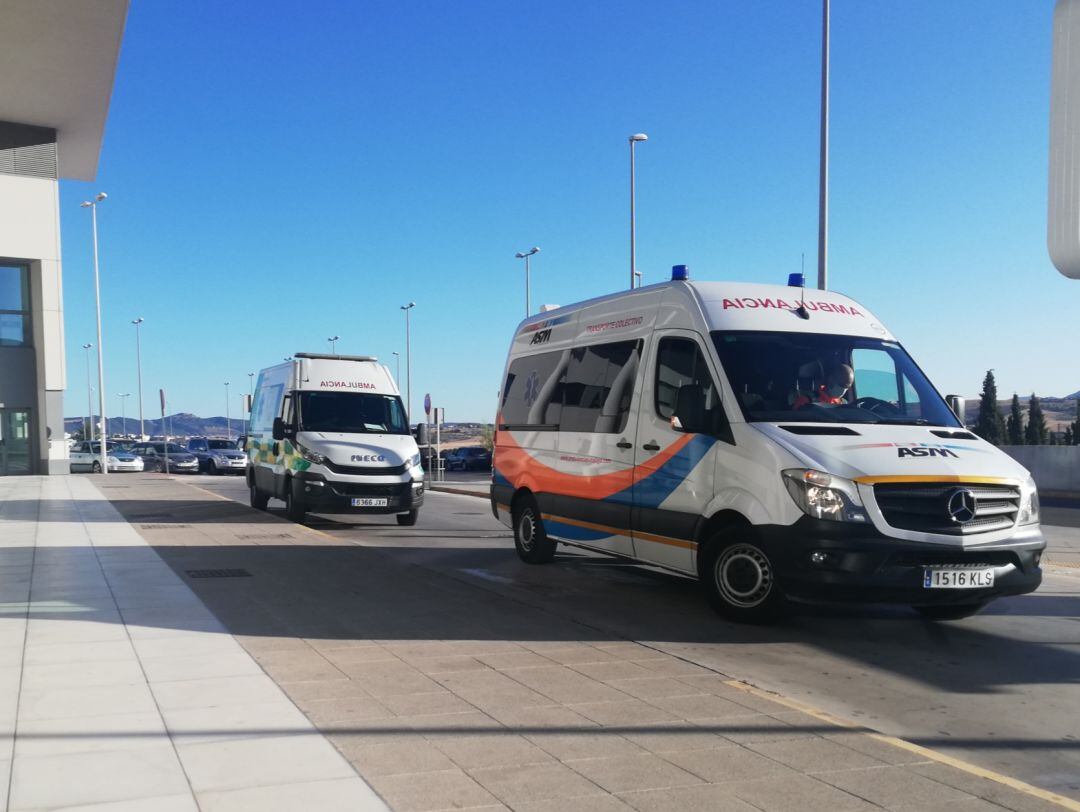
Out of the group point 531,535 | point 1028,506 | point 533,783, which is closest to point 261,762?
point 533,783

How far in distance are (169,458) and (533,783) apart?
4243cm

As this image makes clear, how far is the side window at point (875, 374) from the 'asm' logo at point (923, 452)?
34.8 inches

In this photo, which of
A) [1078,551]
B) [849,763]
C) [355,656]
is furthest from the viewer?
[1078,551]

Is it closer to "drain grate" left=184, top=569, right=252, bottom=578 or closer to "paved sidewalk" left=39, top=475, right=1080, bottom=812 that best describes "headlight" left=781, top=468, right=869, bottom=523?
"paved sidewalk" left=39, top=475, right=1080, bottom=812

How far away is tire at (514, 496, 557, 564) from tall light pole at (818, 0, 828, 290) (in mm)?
7743

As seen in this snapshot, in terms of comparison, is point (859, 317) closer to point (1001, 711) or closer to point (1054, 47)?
point (1001, 711)

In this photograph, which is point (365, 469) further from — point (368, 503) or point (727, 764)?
point (727, 764)

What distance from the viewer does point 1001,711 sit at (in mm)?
5344

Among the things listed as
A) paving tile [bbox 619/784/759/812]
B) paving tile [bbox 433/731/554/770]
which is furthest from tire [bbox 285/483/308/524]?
paving tile [bbox 619/784/759/812]

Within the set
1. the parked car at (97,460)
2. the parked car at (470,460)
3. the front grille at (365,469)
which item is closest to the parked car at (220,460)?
the parked car at (97,460)

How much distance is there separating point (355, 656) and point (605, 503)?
10.9 feet

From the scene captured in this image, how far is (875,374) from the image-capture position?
25.8 feet

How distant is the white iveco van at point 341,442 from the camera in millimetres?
14812

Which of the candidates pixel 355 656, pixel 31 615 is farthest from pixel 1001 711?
pixel 31 615
